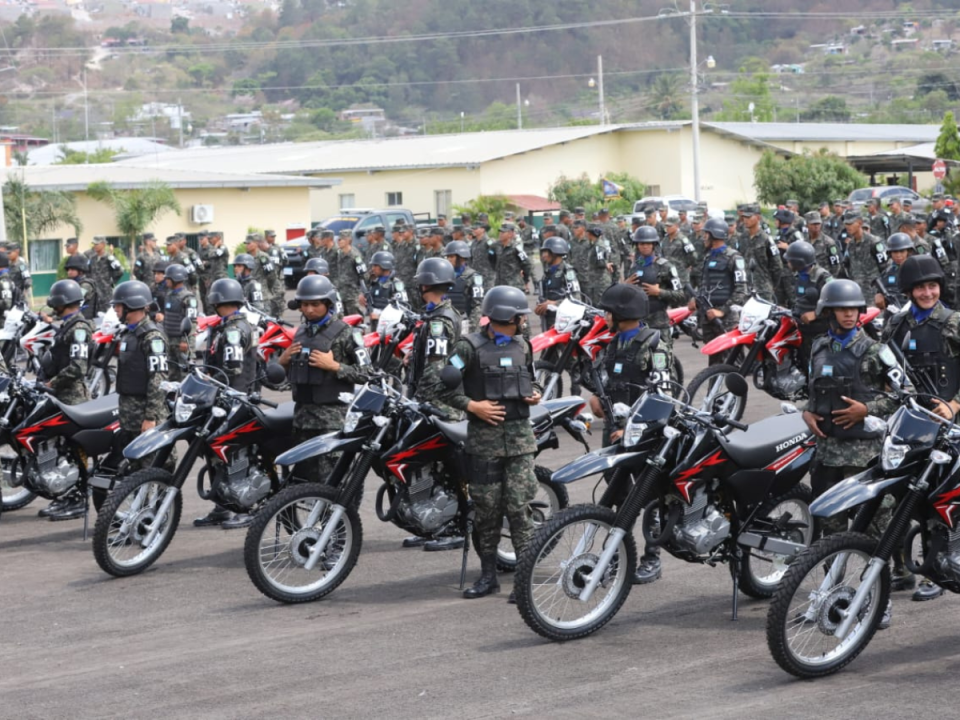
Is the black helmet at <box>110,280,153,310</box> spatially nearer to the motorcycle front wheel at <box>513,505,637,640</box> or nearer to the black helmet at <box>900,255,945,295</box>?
the motorcycle front wheel at <box>513,505,637,640</box>

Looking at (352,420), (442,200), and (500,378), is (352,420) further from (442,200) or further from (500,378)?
(442,200)

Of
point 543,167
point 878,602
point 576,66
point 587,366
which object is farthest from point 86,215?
point 576,66

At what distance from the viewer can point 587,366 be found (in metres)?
14.5

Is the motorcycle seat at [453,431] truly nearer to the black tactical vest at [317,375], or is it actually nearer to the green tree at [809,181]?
the black tactical vest at [317,375]

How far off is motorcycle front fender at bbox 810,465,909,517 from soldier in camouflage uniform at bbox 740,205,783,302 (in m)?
10.4

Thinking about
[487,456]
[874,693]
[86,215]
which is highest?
[86,215]

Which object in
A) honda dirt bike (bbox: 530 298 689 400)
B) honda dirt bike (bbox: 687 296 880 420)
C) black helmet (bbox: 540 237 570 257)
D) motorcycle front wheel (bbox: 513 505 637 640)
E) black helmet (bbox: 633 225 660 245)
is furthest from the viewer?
black helmet (bbox: 540 237 570 257)

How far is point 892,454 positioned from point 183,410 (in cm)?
484

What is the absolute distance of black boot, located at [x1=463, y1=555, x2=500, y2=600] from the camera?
898cm

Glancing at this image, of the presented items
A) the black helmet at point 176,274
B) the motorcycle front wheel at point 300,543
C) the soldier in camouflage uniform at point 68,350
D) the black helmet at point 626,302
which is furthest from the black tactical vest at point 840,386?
the black helmet at point 176,274

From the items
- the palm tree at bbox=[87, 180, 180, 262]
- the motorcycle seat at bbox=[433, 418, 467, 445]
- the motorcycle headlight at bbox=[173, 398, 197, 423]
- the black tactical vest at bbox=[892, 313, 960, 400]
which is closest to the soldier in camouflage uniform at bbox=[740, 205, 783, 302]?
the black tactical vest at bbox=[892, 313, 960, 400]

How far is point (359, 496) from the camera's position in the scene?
30.4ft

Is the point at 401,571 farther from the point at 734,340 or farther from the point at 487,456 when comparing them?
the point at 734,340

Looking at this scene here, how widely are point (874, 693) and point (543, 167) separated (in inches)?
2056
